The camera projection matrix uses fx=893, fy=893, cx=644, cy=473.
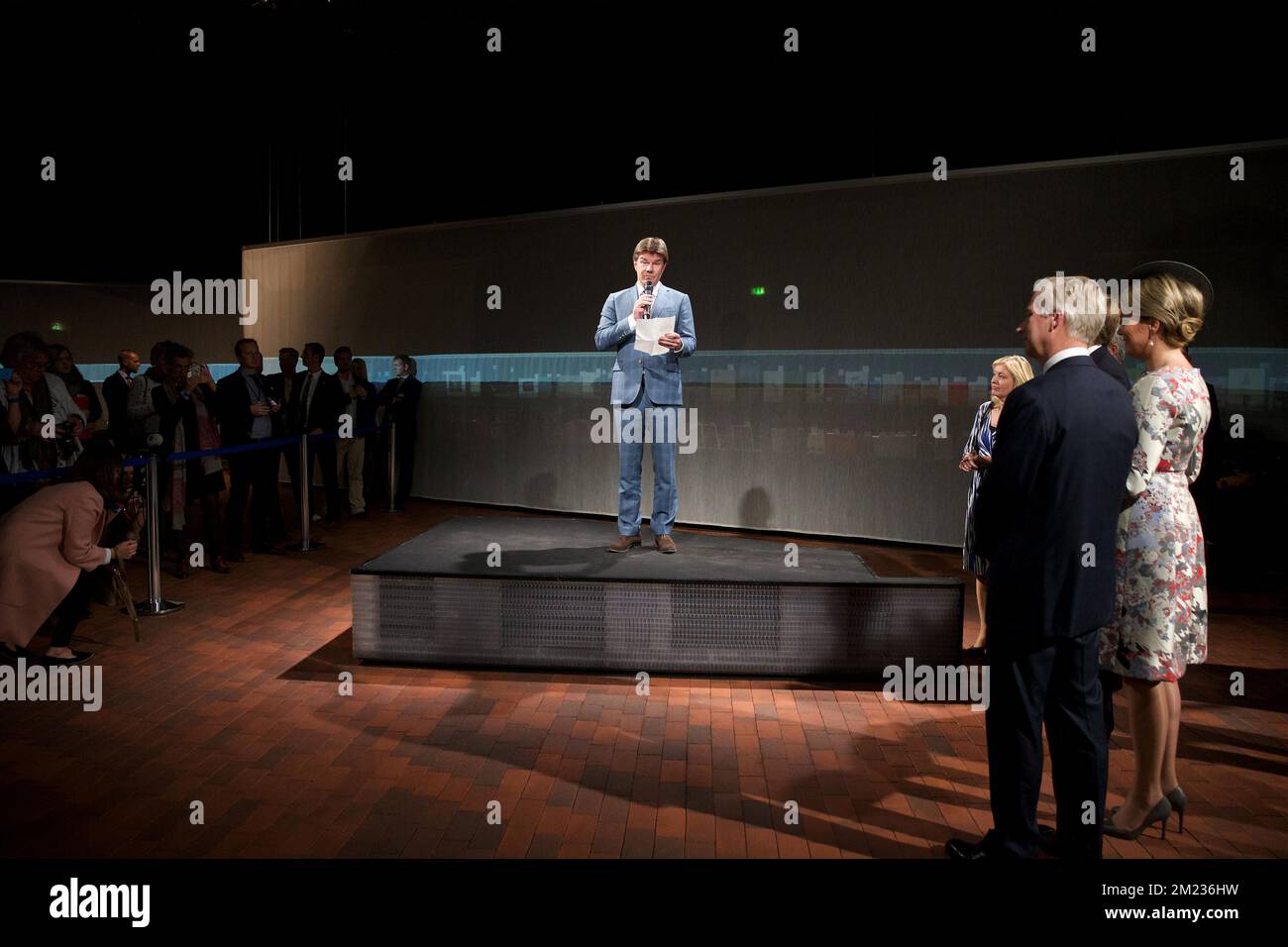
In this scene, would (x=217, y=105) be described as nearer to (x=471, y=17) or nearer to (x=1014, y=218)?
(x=471, y=17)

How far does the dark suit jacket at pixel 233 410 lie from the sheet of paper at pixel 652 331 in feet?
11.8

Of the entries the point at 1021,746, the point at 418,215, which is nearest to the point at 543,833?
the point at 1021,746

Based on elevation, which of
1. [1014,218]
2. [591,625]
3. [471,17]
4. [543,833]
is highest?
[471,17]

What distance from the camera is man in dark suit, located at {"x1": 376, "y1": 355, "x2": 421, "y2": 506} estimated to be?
936cm

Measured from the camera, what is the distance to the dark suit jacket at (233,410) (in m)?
6.54

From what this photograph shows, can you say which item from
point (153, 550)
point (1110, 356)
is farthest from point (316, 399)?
point (1110, 356)

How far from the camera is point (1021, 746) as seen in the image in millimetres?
2307

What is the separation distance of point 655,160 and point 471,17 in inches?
81.5

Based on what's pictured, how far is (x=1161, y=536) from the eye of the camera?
2.59 m

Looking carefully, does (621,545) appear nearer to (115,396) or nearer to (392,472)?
(392,472)

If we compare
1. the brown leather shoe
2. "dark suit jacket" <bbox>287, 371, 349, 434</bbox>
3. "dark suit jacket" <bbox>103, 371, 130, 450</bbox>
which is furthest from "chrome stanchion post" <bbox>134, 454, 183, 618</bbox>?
the brown leather shoe

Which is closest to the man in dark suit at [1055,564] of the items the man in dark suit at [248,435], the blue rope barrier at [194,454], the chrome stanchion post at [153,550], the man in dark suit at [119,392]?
the blue rope barrier at [194,454]

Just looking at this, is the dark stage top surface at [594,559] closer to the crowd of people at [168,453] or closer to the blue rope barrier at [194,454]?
the crowd of people at [168,453]
